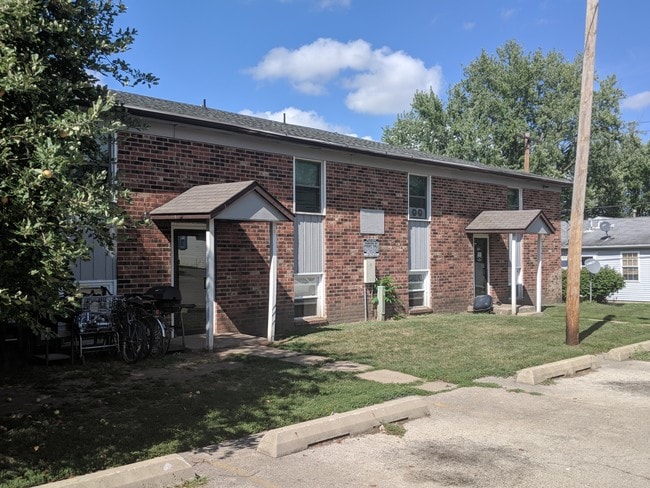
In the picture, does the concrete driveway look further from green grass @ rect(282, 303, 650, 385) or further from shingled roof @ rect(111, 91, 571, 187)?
shingled roof @ rect(111, 91, 571, 187)

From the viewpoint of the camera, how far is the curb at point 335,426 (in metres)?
4.98

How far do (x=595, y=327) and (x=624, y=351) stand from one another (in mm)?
3961

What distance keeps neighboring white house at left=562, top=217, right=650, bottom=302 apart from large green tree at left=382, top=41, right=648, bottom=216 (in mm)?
7996

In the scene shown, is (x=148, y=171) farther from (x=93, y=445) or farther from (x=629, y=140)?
(x=629, y=140)

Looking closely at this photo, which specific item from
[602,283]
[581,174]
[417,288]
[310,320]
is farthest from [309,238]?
[602,283]

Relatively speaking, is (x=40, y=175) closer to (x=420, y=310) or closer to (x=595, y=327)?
(x=420, y=310)

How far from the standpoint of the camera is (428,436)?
18.2 feet

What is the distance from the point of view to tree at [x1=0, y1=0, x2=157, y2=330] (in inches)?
150

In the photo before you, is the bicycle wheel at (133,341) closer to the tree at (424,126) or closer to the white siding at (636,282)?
the white siding at (636,282)

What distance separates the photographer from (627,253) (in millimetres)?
29750

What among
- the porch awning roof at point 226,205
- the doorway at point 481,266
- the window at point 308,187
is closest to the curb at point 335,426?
the porch awning roof at point 226,205

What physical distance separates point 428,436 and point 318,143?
8.55 meters

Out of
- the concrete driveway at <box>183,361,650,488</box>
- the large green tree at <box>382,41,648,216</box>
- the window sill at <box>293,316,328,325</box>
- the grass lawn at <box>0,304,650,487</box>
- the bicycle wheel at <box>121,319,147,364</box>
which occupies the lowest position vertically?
the concrete driveway at <box>183,361,650,488</box>

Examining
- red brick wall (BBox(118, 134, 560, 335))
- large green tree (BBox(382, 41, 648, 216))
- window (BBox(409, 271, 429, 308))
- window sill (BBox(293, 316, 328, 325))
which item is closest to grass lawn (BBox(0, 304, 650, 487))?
window sill (BBox(293, 316, 328, 325))
